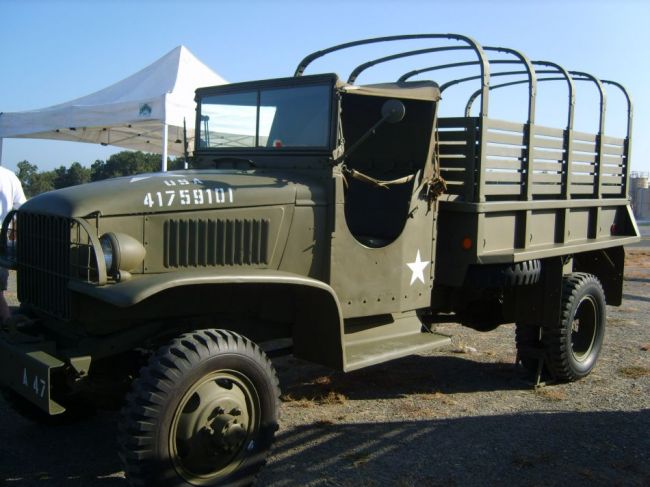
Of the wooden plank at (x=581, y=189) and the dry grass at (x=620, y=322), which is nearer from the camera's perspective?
the wooden plank at (x=581, y=189)

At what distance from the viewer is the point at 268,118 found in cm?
433

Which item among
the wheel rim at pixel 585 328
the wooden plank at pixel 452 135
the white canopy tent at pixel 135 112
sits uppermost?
the white canopy tent at pixel 135 112

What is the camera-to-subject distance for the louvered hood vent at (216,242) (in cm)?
342

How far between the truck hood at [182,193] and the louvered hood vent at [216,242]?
100 mm


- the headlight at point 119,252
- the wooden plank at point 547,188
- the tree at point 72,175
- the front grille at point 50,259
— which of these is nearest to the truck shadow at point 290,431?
the front grille at point 50,259

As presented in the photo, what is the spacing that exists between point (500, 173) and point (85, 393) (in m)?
3.14

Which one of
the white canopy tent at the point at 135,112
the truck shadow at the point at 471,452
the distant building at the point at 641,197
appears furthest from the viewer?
the distant building at the point at 641,197

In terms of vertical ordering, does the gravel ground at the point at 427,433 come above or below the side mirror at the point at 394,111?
below

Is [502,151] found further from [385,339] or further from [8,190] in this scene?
[8,190]

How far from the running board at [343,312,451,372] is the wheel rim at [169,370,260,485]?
0.86 m

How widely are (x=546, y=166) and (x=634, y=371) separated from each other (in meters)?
2.06

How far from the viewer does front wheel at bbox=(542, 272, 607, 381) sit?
535 centimetres

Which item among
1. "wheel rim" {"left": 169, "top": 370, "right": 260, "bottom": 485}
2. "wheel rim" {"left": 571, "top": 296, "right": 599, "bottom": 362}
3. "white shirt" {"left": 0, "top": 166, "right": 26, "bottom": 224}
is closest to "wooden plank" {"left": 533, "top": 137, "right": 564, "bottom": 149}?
"wheel rim" {"left": 571, "top": 296, "right": 599, "bottom": 362}

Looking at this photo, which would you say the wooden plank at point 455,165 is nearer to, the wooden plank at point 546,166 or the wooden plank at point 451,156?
the wooden plank at point 451,156
